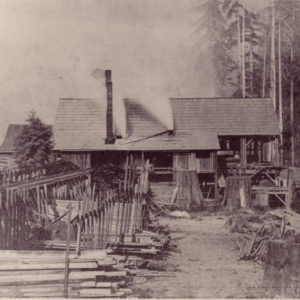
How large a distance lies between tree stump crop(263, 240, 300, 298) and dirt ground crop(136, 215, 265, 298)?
0.39 meters

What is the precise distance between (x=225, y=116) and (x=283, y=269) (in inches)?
786

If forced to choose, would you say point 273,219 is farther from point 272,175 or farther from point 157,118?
point 157,118

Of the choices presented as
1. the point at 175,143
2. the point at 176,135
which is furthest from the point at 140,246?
the point at 176,135

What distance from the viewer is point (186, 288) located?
368 inches

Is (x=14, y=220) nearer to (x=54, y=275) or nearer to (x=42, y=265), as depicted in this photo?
(x=42, y=265)

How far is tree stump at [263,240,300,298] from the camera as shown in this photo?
8500mm

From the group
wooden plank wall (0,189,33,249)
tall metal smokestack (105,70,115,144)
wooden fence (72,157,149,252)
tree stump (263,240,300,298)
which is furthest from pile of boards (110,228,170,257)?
Result: tall metal smokestack (105,70,115,144)

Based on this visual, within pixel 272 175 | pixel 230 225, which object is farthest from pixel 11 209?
pixel 272 175

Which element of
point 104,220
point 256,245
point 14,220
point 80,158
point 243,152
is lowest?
point 256,245

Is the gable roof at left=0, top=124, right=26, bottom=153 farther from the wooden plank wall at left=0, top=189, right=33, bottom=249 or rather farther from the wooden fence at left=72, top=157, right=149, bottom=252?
the wooden plank wall at left=0, top=189, right=33, bottom=249

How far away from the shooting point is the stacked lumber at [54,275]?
7707 mm

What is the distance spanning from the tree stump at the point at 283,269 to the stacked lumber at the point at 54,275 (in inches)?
111

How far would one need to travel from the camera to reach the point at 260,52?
44.5m

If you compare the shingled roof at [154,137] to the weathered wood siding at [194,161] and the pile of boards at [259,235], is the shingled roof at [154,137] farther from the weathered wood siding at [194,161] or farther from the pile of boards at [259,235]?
the pile of boards at [259,235]
